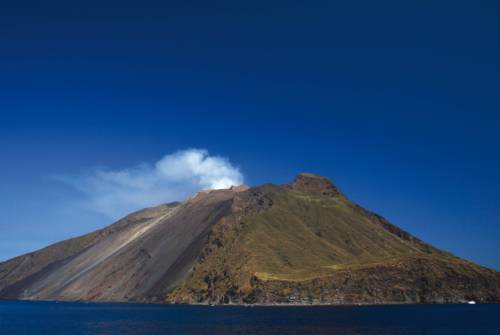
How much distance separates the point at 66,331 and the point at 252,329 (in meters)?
44.7

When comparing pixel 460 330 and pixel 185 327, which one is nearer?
pixel 460 330

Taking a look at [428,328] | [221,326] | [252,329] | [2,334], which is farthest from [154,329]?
[428,328]

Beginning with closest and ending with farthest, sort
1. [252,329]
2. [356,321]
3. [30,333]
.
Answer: [252,329]
[30,333]
[356,321]

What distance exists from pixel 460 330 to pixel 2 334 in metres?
103

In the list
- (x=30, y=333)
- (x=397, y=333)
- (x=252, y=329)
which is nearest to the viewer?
(x=397, y=333)

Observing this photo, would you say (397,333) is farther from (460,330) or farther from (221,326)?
(221,326)

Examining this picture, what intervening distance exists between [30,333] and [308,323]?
6478 cm

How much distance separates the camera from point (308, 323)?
12775 cm

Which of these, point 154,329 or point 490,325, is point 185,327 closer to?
point 154,329

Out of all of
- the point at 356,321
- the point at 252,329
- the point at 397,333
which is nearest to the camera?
the point at 397,333

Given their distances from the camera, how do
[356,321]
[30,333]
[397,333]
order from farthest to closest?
[356,321] → [30,333] → [397,333]

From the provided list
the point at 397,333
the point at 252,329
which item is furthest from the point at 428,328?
the point at 252,329

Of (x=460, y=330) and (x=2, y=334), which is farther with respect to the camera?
(x=2, y=334)

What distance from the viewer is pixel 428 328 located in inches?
4712
